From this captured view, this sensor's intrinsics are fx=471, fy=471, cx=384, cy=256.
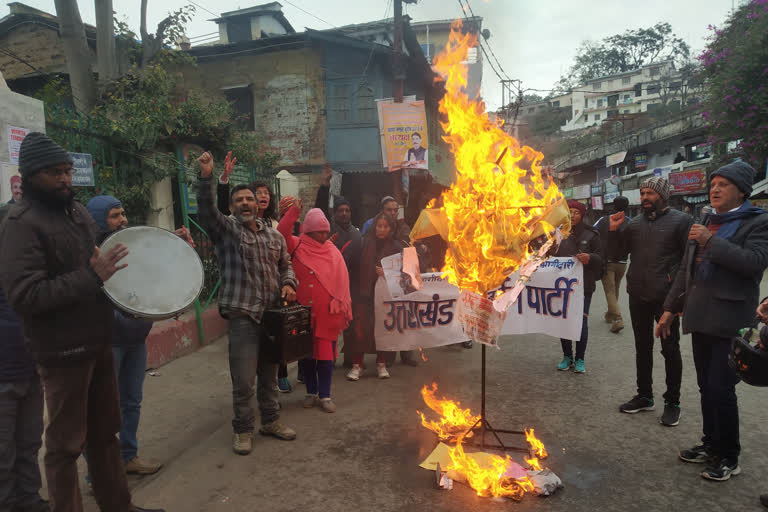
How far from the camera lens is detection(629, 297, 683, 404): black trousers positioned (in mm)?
4223

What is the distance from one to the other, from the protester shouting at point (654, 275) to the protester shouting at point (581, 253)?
47.3 inches

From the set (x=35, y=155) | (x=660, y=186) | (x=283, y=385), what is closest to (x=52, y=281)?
(x=35, y=155)

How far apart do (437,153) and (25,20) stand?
51.5 ft

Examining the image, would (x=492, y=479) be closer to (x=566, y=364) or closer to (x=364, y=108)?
(x=566, y=364)

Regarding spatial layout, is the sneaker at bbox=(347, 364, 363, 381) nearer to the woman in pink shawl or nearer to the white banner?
the white banner

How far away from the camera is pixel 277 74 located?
53.9ft

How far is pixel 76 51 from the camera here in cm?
916

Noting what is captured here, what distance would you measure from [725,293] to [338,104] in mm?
14550

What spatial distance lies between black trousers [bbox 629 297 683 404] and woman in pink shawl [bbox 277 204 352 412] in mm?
2868

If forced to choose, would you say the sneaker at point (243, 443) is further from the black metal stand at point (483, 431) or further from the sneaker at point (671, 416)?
the sneaker at point (671, 416)

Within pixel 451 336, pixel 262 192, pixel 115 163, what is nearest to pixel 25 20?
pixel 115 163

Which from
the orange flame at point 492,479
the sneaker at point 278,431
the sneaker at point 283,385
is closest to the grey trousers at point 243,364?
the sneaker at point 278,431

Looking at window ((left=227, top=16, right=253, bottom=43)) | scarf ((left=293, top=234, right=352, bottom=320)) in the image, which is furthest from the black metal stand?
window ((left=227, top=16, right=253, bottom=43))

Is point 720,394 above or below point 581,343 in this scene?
above
